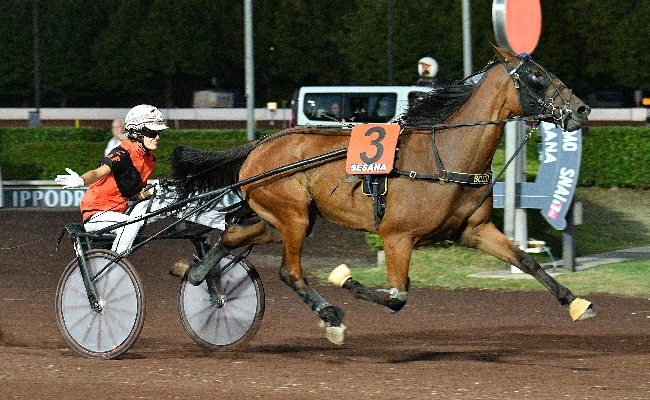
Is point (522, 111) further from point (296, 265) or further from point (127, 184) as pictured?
point (127, 184)

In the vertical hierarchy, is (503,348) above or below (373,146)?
below

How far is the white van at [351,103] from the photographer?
800 inches

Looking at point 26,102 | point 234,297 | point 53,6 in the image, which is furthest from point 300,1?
point 234,297

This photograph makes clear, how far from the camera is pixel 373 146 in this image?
6492 mm

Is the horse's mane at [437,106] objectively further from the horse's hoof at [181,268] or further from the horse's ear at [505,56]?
the horse's hoof at [181,268]

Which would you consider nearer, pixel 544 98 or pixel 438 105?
pixel 544 98

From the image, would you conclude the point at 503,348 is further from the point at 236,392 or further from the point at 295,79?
the point at 295,79

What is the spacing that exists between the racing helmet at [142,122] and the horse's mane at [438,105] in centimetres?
150

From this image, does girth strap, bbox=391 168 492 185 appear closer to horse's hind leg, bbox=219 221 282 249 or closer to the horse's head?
the horse's head

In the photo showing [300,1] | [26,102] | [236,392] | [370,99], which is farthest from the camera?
[26,102]

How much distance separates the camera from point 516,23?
9688 mm

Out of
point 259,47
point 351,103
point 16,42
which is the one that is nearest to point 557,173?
point 351,103

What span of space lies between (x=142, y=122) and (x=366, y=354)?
1.99 meters

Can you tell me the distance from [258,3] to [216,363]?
40093mm
